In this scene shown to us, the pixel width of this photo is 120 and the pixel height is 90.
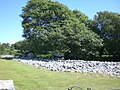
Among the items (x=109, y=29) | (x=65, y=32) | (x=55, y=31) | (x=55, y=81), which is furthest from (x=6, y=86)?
(x=109, y=29)

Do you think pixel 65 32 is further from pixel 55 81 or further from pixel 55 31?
pixel 55 81

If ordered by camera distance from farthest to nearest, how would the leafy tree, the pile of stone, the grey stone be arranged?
the leafy tree → the pile of stone → the grey stone

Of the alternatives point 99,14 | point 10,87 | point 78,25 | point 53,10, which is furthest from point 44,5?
point 10,87

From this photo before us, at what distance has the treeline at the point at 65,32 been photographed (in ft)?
129

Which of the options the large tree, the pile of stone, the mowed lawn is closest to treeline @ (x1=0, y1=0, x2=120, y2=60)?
the large tree

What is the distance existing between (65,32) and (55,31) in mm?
1669

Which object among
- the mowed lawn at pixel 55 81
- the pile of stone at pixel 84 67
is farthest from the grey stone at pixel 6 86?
the pile of stone at pixel 84 67

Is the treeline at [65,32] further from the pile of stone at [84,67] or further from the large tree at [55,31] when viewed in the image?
the pile of stone at [84,67]

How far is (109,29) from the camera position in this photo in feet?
153

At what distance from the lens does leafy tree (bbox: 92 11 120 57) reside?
1816 inches

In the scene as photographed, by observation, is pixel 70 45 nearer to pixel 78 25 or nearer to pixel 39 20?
pixel 78 25

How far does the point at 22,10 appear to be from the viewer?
45.7m

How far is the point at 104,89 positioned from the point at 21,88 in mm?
4093

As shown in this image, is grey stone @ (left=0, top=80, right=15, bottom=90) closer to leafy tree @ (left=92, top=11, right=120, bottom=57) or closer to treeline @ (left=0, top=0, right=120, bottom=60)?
treeline @ (left=0, top=0, right=120, bottom=60)
